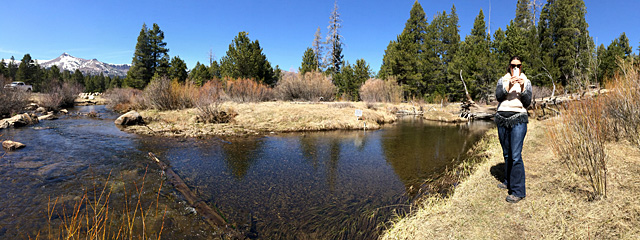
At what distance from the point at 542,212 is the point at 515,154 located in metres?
0.74

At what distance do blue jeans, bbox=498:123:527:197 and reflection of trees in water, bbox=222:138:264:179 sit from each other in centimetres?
491

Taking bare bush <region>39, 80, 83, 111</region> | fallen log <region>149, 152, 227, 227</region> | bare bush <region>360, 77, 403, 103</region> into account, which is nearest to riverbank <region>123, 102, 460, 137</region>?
fallen log <region>149, 152, 227, 227</region>

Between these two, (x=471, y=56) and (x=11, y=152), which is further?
(x=471, y=56)

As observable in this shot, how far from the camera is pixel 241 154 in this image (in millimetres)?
8102

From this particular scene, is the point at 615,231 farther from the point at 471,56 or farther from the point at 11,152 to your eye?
the point at 471,56

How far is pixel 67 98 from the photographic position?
88.9 ft

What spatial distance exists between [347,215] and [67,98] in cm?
3500

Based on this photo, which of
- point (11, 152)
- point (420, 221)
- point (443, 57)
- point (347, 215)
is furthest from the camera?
point (443, 57)

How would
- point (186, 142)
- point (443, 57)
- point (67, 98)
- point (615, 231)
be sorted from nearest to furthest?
point (615, 231) → point (186, 142) → point (67, 98) → point (443, 57)

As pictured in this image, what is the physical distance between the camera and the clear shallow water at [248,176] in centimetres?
380

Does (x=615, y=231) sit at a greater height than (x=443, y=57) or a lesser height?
lesser

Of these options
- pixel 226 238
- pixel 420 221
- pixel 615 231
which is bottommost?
pixel 226 238

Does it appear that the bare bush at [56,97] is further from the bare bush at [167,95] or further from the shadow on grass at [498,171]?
the shadow on grass at [498,171]

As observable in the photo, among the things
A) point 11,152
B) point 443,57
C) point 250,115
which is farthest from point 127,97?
point 443,57
